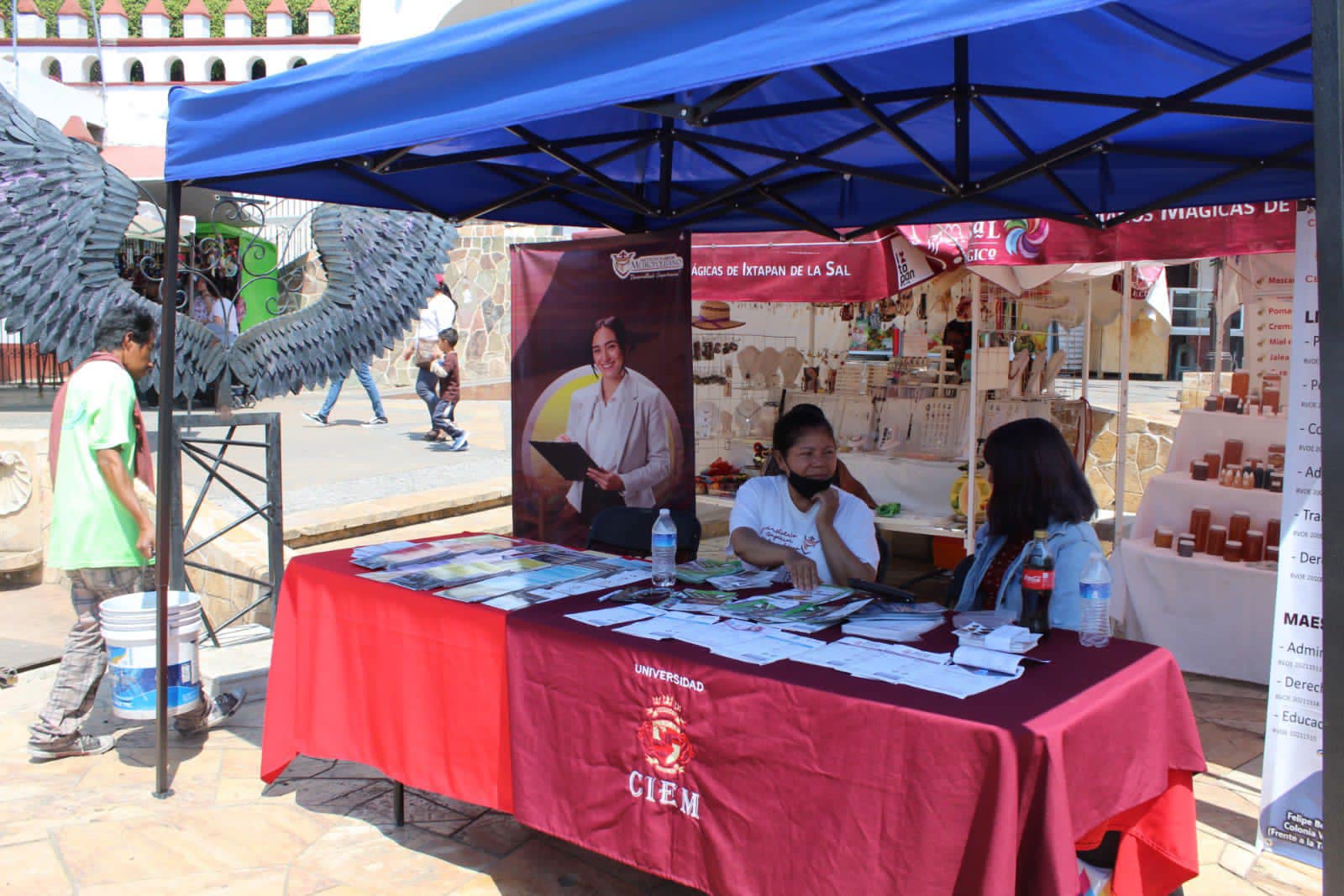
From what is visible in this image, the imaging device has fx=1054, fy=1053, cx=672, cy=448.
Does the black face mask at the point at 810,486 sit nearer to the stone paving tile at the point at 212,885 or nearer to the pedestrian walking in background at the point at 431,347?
the stone paving tile at the point at 212,885

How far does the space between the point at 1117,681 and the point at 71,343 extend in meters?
5.38

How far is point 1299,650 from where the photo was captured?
288 centimetres

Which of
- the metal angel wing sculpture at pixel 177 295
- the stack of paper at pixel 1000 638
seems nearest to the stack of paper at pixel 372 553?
the stack of paper at pixel 1000 638

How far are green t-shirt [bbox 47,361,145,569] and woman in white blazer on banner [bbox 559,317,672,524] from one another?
6.44 ft

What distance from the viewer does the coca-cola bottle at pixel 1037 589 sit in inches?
106

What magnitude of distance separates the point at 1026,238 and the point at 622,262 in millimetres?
2122

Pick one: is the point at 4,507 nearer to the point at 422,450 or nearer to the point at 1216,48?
the point at 422,450

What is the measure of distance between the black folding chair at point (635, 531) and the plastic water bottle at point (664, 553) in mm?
936

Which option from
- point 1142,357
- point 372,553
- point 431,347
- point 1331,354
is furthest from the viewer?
point 1142,357

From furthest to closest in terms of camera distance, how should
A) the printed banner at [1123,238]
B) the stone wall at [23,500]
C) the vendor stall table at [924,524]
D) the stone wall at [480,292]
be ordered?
the stone wall at [480,292] < the stone wall at [23,500] < the vendor stall table at [924,524] < the printed banner at [1123,238]

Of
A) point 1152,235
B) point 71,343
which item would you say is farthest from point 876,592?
point 71,343

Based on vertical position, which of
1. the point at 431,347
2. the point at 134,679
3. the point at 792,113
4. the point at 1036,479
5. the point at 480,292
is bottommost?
the point at 134,679

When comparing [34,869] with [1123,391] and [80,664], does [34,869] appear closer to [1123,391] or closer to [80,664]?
[80,664]

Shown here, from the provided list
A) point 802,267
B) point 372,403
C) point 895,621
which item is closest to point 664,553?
point 895,621
